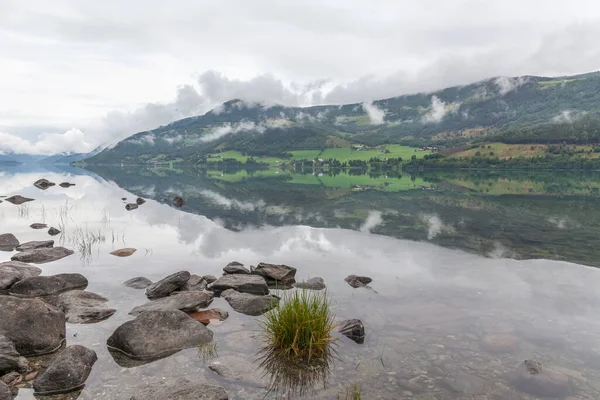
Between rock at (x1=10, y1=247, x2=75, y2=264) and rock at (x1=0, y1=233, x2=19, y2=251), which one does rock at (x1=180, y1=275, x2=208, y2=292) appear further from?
rock at (x1=0, y1=233, x2=19, y2=251)

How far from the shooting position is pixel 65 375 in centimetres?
1120

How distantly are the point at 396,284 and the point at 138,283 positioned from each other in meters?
14.3

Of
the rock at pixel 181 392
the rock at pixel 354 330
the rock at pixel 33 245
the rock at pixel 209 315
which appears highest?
the rock at pixel 181 392

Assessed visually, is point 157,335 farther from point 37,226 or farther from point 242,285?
point 37,226

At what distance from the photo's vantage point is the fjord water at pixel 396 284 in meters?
12.3

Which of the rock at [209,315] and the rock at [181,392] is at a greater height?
the rock at [181,392]

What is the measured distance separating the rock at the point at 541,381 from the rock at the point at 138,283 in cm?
1779

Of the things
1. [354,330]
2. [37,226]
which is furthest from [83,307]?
[37,226]

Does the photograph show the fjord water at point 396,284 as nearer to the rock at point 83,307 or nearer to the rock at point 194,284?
the rock at point 83,307

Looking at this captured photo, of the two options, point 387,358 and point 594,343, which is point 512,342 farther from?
point 387,358

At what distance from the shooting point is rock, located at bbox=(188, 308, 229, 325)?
16780 millimetres

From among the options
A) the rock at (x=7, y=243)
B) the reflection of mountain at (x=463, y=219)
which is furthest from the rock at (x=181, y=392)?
the rock at (x=7, y=243)

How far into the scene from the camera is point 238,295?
19438 mm

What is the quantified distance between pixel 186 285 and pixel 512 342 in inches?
604
